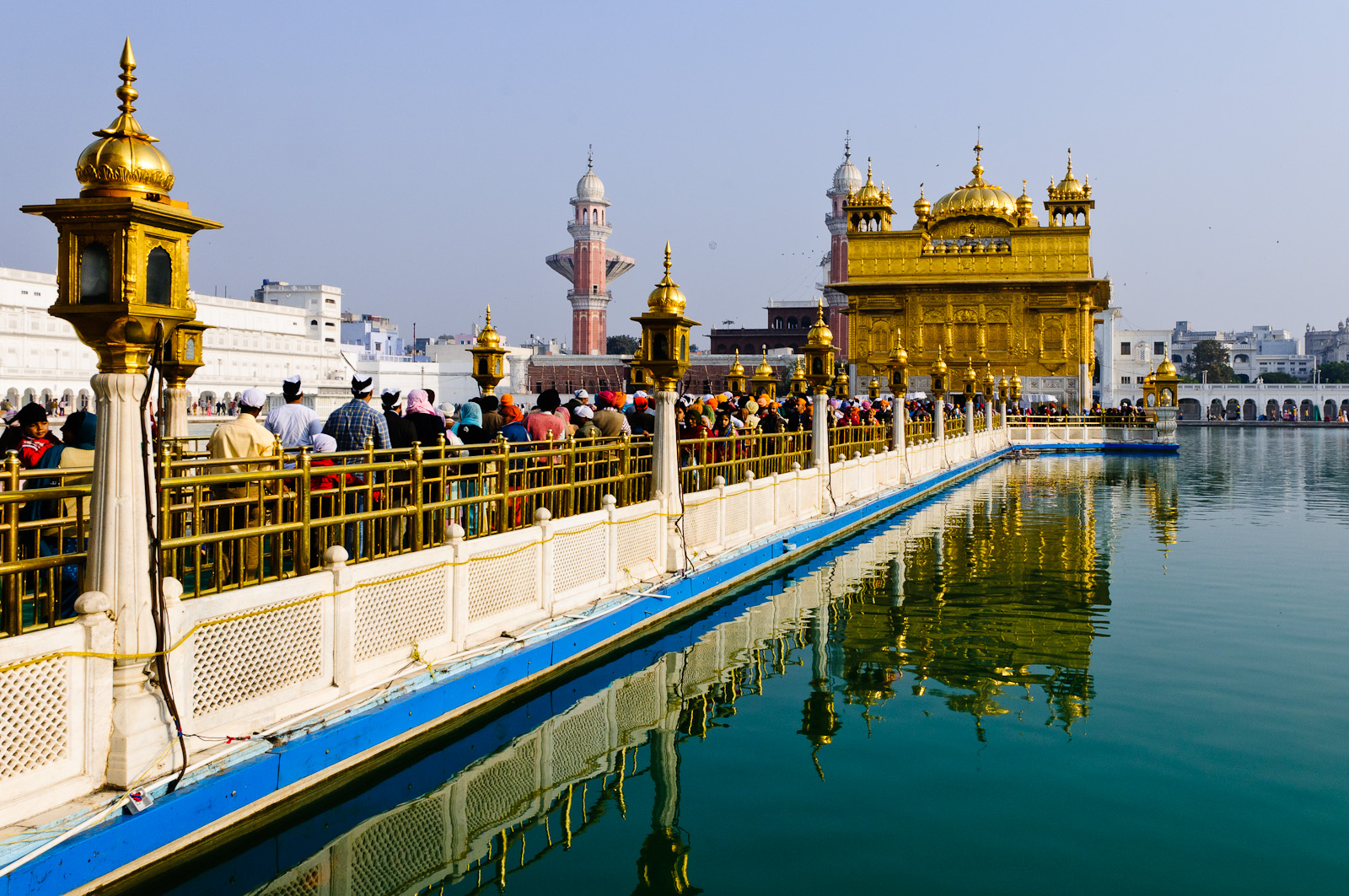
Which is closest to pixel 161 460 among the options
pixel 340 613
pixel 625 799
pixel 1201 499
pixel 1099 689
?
pixel 340 613

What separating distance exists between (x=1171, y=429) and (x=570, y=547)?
3777 centimetres

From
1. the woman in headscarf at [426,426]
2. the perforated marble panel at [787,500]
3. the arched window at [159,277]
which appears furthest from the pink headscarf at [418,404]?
the perforated marble panel at [787,500]

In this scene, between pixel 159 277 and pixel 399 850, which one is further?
pixel 399 850

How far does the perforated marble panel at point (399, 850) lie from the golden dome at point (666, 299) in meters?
5.66

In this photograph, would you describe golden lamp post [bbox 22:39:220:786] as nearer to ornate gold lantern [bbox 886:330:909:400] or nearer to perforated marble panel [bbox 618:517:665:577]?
perforated marble panel [bbox 618:517:665:577]

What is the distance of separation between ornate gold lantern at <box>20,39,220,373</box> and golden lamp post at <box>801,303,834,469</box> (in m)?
11.9

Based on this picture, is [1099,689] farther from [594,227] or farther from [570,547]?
[594,227]

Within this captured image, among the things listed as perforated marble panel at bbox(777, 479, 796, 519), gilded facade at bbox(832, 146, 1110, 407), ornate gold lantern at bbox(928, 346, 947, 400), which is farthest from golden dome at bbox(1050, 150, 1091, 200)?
perforated marble panel at bbox(777, 479, 796, 519)

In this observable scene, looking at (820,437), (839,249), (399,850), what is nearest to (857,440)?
(820,437)

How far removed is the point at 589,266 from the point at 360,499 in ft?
313

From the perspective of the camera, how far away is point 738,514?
1208 centimetres

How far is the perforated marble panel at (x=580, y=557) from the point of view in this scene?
26.3ft

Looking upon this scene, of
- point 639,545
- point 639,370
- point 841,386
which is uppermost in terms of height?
point 841,386

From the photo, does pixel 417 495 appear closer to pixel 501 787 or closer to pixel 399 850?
pixel 501 787
